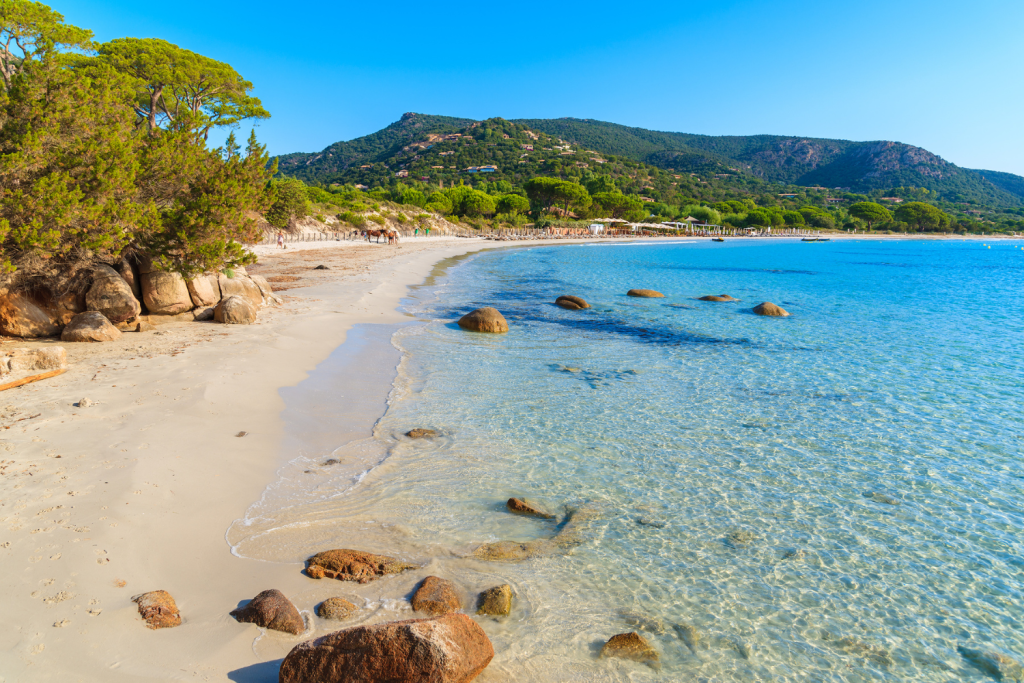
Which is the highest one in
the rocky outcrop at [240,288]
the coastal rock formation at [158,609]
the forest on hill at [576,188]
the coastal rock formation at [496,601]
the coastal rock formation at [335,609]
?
the forest on hill at [576,188]

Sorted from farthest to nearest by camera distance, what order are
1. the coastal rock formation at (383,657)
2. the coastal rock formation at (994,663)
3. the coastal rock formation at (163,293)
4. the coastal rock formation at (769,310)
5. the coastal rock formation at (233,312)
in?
the coastal rock formation at (769,310), the coastal rock formation at (233,312), the coastal rock formation at (163,293), the coastal rock formation at (994,663), the coastal rock formation at (383,657)

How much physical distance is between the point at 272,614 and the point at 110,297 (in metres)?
10.9

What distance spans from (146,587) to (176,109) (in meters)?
40.5

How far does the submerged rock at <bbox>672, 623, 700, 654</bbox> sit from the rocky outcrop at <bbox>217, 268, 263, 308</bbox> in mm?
13994

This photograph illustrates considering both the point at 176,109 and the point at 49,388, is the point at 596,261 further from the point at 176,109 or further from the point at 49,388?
the point at 49,388

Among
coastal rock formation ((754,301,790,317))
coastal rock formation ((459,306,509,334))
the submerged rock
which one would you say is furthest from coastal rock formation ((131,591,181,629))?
coastal rock formation ((754,301,790,317))

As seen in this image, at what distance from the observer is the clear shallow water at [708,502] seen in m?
4.30

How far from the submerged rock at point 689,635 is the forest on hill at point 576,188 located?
240ft

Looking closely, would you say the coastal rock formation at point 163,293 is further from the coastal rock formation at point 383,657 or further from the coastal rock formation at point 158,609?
the coastal rock formation at point 383,657

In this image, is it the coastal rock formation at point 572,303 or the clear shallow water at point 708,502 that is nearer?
the clear shallow water at point 708,502

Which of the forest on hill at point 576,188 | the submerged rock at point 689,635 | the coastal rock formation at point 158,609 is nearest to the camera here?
the coastal rock formation at point 158,609

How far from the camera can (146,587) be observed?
416cm

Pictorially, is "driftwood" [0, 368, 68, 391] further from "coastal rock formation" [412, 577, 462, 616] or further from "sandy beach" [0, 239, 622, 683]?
"coastal rock formation" [412, 577, 462, 616]

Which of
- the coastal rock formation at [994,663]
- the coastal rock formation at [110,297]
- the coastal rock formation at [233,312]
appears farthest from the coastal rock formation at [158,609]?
the coastal rock formation at [233,312]
